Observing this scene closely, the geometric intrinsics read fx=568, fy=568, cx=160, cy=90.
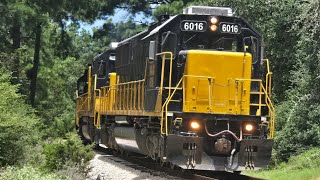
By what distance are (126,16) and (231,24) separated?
27.2 metres

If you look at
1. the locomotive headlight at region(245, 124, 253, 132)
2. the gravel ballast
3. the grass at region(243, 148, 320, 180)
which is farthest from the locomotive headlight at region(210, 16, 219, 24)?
the grass at region(243, 148, 320, 180)

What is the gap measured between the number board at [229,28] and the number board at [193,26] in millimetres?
388

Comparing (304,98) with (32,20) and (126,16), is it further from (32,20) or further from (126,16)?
(126,16)

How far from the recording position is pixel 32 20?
22.4 metres

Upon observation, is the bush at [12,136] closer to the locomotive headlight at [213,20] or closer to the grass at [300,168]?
the locomotive headlight at [213,20]

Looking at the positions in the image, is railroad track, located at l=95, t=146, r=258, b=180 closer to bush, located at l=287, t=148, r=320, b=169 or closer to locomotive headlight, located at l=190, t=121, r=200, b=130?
locomotive headlight, located at l=190, t=121, r=200, b=130

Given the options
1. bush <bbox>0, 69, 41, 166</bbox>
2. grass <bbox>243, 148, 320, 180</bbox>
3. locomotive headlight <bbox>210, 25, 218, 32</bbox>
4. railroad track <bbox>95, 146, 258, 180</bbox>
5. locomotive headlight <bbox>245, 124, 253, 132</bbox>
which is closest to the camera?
locomotive headlight <bbox>245, 124, 253, 132</bbox>

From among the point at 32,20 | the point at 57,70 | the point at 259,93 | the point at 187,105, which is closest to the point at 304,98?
the point at 259,93

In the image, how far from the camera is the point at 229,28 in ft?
42.3

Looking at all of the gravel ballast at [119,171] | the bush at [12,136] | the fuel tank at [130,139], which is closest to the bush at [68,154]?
the gravel ballast at [119,171]

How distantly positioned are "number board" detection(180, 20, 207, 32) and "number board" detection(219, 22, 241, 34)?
388mm

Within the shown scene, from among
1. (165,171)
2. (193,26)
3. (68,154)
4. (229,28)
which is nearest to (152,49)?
(193,26)

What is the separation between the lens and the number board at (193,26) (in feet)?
41.9

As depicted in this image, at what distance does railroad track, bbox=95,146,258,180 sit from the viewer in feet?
41.6
